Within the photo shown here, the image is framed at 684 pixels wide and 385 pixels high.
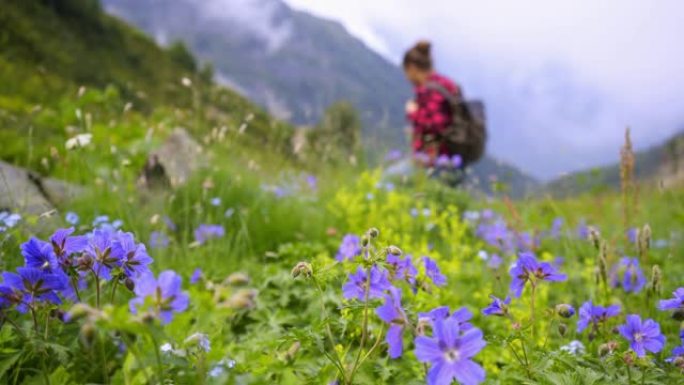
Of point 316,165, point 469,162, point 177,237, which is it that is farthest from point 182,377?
point 469,162

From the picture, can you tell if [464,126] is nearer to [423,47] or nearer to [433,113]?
[433,113]

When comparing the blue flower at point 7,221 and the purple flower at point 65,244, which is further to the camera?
the blue flower at point 7,221

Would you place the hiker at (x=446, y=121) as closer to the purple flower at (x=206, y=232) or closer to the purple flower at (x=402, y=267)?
the purple flower at (x=206, y=232)

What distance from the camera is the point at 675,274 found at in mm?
3740

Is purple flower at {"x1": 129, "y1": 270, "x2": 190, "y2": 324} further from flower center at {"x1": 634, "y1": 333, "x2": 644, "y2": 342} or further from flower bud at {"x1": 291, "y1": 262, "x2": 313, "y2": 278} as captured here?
flower center at {"x1": 634, "y1": 333, "x2": 644, "y2": 342}

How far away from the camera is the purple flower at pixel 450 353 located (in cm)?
99

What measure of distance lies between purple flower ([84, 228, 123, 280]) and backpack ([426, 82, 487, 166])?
20.5 ft

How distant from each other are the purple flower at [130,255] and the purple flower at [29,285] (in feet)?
0.50

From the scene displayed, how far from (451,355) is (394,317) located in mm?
198

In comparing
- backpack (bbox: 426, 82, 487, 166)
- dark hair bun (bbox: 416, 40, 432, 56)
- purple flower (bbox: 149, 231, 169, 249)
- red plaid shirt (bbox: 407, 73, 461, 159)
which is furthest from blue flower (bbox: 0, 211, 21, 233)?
dark hair bun (bbox: 416, 40, 432, 56)

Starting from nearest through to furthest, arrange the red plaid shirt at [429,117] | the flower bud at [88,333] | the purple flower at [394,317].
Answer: the flower bud at [88,333]
the purple flower at [394,317]
the red plaid shirt at [429,117]

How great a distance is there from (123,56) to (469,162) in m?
49.7

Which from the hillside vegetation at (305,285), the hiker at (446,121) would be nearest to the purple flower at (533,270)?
the hillside vegetation at (305,285)

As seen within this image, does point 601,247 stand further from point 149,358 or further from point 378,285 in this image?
point 149,358
